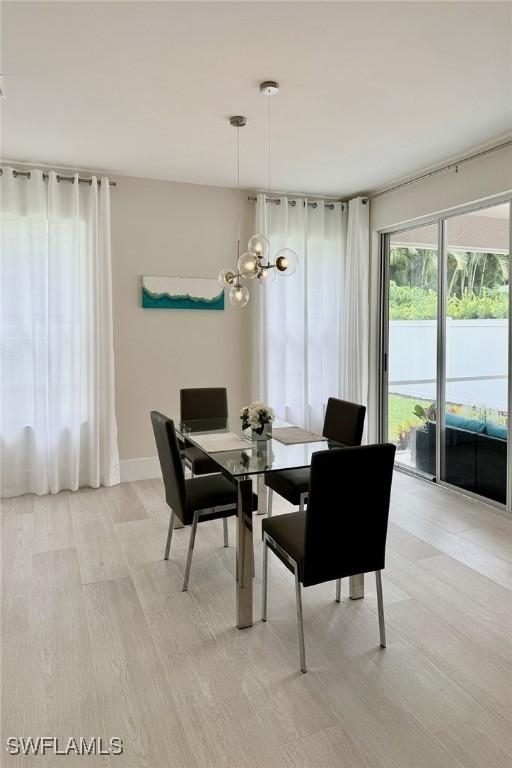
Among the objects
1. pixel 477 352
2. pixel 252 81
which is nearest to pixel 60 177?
pixel 252 81

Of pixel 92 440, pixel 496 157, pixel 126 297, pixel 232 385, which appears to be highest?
pixel 496 157

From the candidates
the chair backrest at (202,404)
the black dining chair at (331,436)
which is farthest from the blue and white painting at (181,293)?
the black dining chair at (331,436)

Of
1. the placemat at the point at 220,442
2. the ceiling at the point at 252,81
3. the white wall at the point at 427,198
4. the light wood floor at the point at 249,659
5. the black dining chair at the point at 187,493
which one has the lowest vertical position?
the light wood floor at the point at 249,659

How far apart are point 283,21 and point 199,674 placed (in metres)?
2.82

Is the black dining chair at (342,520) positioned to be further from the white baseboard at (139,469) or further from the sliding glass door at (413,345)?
the white baseboard at (139,469)

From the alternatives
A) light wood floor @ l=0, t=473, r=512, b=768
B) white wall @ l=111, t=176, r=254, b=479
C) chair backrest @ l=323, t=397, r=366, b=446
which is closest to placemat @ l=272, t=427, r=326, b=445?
chair backrest @ l=323, t=397, r=366, b=446

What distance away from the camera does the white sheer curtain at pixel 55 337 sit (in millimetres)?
4316

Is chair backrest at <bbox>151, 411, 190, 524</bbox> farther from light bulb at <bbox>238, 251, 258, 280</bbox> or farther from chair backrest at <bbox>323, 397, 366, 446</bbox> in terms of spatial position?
chair backrest at <bbox>323, 397, 366, 446</bbox>

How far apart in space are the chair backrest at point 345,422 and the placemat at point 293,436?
302 mm

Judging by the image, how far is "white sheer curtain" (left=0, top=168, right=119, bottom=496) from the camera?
432 centimetres

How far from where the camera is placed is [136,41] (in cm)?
246

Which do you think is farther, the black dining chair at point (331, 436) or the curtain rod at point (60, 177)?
the curtain rod at point (60, 177)

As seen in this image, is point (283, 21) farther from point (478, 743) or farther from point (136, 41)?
point (478, 743)

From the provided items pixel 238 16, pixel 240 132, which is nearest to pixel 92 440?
pixel 240 132
